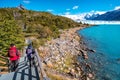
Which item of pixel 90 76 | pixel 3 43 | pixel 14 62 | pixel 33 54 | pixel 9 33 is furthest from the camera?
pixel 90 76

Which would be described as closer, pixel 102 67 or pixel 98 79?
pixel 98 79

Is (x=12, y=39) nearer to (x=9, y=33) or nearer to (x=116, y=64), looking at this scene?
(x=9, y=33)

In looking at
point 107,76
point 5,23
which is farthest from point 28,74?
point 107,76

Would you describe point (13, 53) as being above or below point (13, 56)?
above

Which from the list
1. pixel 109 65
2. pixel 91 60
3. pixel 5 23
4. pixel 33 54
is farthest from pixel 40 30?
pixel 33 54

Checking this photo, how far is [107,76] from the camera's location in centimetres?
3023

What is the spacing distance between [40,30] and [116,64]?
148 feet

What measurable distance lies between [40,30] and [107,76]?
51938 mm

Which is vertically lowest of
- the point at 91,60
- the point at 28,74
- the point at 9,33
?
the point at 91,60

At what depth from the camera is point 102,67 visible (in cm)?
3588

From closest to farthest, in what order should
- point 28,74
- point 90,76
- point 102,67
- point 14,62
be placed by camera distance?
1. point 28,74
2. point 14,62
3. point 90,76
4. point 102,67

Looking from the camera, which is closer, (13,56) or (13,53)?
(13,53)

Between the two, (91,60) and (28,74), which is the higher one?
(28,74)

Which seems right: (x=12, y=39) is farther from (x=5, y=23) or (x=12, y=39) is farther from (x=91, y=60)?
(x=91, y=60)
